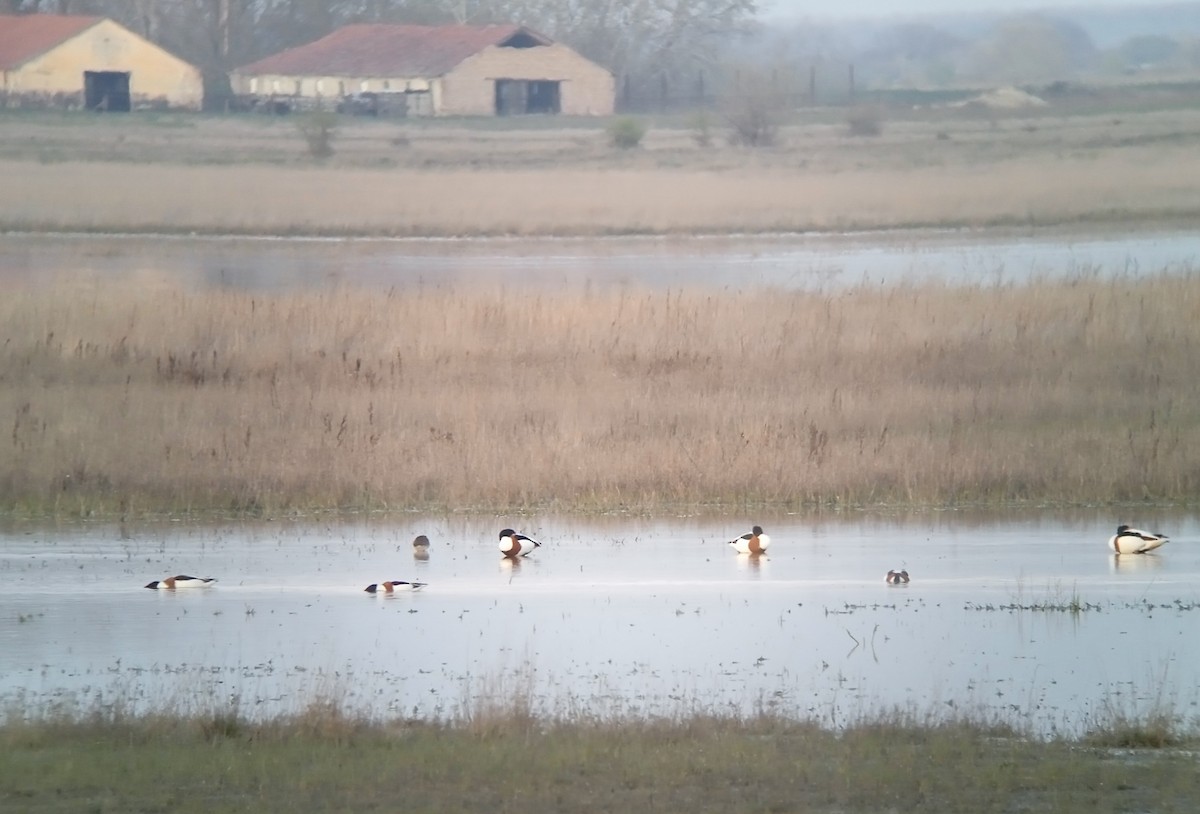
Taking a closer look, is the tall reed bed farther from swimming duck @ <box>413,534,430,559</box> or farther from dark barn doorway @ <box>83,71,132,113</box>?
dark barn doorway @ <box>83,71,132,113</box>

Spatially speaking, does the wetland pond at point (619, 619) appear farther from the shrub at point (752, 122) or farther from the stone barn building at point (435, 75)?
the stone barn building at point (435, 75)

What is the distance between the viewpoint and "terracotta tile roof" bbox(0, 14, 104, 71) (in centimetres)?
5931

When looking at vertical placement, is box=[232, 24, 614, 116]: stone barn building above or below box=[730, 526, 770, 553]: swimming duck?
above

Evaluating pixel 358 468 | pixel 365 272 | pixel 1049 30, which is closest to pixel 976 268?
pixel 365 272

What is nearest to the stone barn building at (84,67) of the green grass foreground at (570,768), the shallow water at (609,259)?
the shallow water at (609,259)

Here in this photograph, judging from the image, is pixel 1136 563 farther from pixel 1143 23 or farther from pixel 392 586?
pixel 1143 23

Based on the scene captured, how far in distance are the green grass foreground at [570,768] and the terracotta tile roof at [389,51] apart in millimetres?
54830

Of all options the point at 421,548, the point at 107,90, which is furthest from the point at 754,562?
the point at 107,90

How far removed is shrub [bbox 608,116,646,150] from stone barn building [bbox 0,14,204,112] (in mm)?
15870

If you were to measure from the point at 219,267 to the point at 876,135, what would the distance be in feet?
100

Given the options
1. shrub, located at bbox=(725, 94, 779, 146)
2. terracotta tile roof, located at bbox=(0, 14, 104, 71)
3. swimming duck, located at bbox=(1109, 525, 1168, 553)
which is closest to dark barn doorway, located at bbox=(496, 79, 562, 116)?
shrub, located at bbox=(725, 94, 779, 146)

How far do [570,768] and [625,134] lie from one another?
5159 cm

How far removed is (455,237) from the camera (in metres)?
44.6

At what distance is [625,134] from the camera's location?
2293 inches
